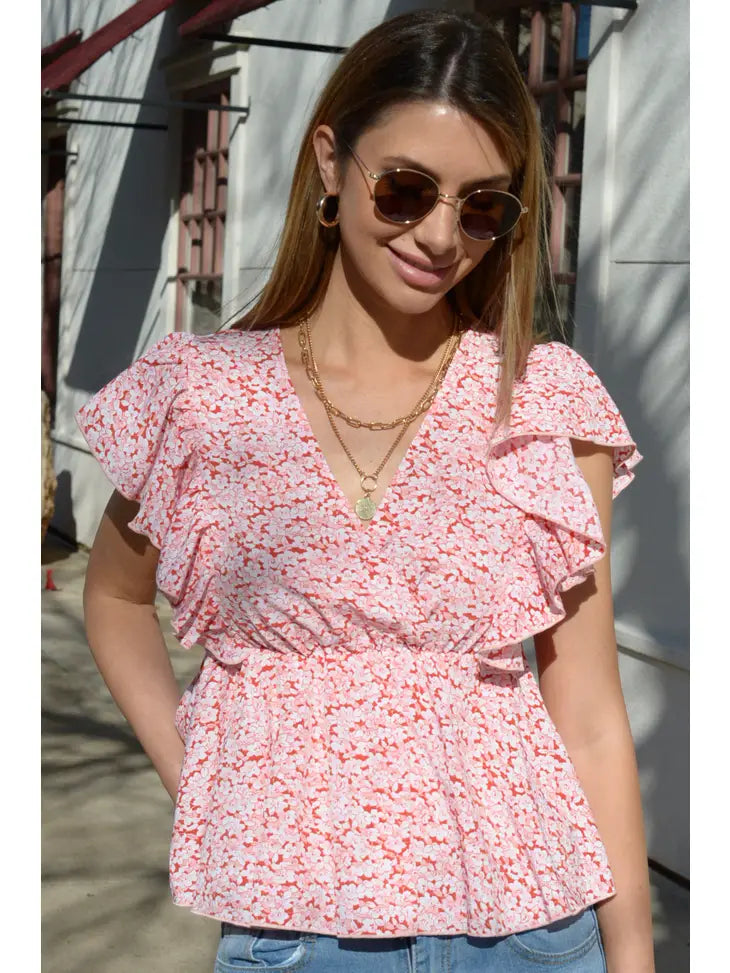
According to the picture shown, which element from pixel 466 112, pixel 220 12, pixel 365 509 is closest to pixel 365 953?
pixel 365 509

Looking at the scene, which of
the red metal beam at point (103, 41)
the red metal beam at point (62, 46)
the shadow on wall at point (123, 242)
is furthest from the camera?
the red metal beam at point (62, 46)

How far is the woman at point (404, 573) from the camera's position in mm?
1564

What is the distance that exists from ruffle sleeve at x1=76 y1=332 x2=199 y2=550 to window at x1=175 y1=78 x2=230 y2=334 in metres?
7.07

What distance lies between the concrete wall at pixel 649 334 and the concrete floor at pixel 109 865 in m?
0.49

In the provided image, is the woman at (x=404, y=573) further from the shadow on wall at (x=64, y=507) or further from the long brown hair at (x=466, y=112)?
the shadow on wall at (x=64, y=507)

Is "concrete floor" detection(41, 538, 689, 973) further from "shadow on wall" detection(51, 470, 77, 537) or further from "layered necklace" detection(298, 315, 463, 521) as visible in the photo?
"shadow on wall" detection(51, 470, 77, 537)

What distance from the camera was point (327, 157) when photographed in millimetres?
1884

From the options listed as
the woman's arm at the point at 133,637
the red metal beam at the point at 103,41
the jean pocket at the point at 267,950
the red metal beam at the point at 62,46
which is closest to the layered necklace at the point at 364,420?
the woman's arm at the point at 133,637

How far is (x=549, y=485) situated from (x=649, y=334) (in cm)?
297

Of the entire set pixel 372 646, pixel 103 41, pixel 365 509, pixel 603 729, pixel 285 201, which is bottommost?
pixel 603 729

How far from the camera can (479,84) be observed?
170cm

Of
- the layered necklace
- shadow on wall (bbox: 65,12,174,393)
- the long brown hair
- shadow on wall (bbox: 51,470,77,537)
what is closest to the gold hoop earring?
the long brown hair

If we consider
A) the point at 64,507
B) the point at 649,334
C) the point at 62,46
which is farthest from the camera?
the point at 62,46

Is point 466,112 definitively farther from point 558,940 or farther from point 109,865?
point 109,865
